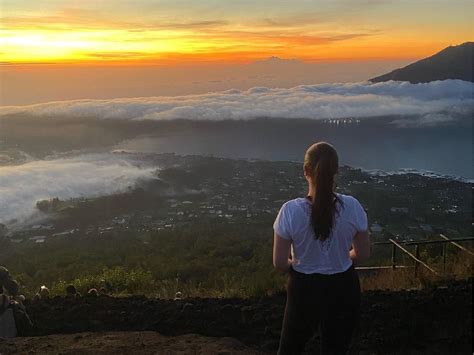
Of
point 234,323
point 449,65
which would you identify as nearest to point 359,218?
point 234,323

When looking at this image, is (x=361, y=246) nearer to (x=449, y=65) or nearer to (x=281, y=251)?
(x=281, y=251)

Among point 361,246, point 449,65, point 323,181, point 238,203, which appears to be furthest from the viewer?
point 449,65

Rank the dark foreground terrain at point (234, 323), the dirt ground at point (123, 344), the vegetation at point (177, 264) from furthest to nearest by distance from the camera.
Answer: the vegetation at point (177, 264)
the dirt ground at point (123, 344)
the dark foreground terrain at point (234, 323)

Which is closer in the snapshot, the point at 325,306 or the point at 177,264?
the point at 325,306

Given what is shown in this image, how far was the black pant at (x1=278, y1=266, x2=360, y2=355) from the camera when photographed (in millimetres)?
2844

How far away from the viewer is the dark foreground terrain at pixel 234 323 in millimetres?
4406

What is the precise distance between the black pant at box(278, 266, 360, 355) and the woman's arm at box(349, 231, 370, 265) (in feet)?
0.24

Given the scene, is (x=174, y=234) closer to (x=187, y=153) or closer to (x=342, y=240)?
(x=342, y=240)

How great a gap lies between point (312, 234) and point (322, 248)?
0.09 meters

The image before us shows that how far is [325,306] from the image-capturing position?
2.87m

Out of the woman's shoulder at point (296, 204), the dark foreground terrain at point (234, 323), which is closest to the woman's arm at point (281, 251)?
the woman's shoulder at point (296, 204)

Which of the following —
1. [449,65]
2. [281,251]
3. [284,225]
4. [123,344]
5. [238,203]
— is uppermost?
[449,65]

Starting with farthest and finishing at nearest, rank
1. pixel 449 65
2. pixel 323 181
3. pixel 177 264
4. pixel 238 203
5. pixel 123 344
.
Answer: pixel 449 65
pixel 238 203
pixel 177 264
pixel 123 344
pixel 323 181

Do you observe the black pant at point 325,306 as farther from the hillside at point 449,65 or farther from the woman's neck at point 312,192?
the hillside at point 449,65
